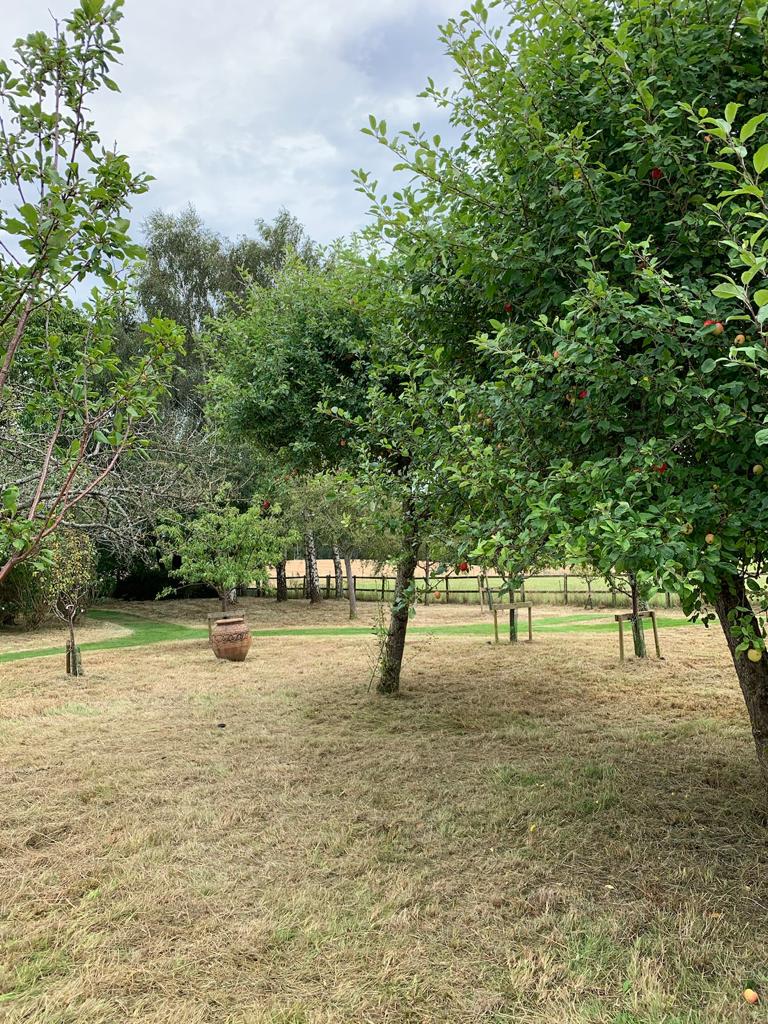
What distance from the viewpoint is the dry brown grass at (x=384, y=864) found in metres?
2.71

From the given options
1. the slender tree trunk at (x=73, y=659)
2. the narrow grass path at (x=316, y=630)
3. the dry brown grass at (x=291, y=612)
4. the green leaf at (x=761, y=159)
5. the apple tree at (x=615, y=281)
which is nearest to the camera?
the green leaf at (x=761, y=159)

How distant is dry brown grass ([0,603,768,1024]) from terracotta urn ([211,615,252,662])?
12.0ft

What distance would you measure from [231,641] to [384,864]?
8241 millimetres

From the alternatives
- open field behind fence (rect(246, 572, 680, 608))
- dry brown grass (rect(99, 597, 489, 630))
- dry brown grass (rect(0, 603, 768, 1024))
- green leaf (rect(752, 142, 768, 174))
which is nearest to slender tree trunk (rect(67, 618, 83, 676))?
dry brown grass (rect(0, 603, 768, 1024))

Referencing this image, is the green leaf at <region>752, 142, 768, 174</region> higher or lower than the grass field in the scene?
higher

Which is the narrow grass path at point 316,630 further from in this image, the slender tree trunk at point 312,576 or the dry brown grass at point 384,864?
the dry brown grass at point 384,864

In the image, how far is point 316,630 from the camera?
1691 cm

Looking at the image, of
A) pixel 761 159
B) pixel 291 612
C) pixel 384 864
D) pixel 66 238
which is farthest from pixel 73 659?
pixel 291 612

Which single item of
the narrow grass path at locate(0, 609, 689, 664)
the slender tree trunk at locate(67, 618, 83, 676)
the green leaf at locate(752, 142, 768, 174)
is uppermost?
the green leaf at locate(752, 142, 768, 174)

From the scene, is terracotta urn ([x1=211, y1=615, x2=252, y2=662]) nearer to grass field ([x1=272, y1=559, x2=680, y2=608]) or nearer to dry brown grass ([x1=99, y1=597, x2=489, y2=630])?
grass field ([x1=272, y1=559, x2=680, y2=608])

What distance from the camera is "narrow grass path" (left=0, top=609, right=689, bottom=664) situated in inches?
561

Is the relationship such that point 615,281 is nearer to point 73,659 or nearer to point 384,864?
point 384,864

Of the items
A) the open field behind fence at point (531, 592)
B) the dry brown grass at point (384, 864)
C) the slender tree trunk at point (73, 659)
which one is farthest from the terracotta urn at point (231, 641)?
the open field behind fence at point (531, 592)

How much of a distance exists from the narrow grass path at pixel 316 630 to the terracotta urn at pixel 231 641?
3.02 m
